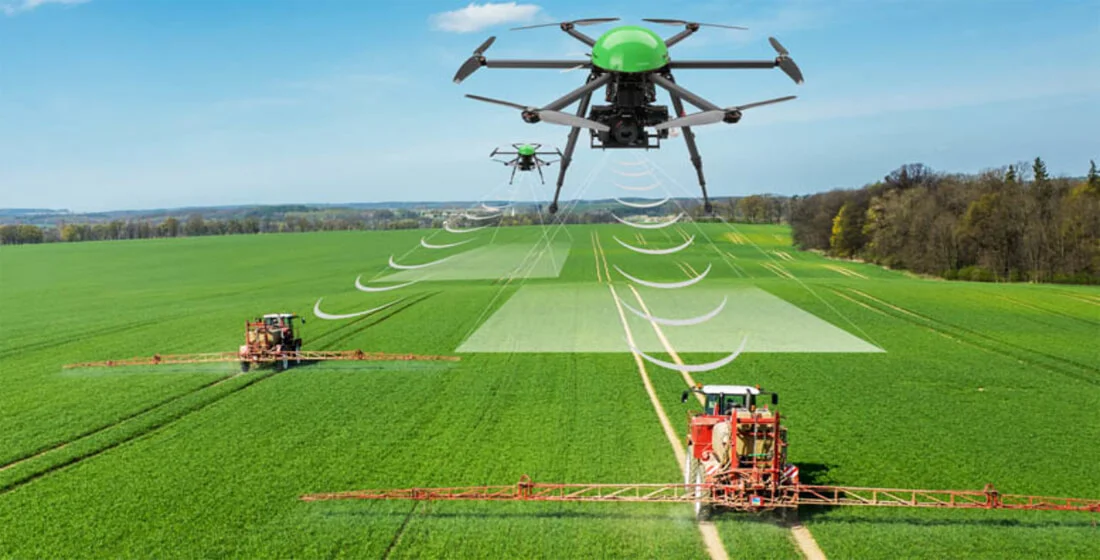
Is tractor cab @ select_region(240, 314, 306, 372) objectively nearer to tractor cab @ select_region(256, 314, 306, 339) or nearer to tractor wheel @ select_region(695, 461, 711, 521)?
tractor cab @ select_region(256, 314, 306, 339)

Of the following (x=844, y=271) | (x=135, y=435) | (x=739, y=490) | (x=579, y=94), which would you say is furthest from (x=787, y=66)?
(x=844, y=271)

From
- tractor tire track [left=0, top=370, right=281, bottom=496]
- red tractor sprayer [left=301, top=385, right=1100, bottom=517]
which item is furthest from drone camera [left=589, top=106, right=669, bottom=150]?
tractor tire track [left=0, top=370, right=281, bottom=496]

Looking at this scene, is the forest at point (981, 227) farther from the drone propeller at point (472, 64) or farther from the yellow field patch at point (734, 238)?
the drone propeller at point (472, 64)

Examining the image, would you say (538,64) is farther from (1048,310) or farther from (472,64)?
(1048,310)

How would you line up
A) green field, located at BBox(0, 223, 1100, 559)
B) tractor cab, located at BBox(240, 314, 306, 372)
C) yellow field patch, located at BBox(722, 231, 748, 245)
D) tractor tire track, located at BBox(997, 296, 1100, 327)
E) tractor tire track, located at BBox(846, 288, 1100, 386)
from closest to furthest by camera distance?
green field, located at BBox(0, 223, 1100, 559) → tractor tire track, located at BBox(846, 288, 1100, 386) → tractor cab, located at BBox(240, 314, 306, 372) → tractor tire track, located at BBox(997, 296, 1100, 327) → yellow field patch, located at BBox(722, 231, 748, 245)

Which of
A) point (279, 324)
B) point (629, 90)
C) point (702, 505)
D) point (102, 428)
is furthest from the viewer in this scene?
point (279, 324)

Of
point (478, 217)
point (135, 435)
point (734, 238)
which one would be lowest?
point (135, 435)
